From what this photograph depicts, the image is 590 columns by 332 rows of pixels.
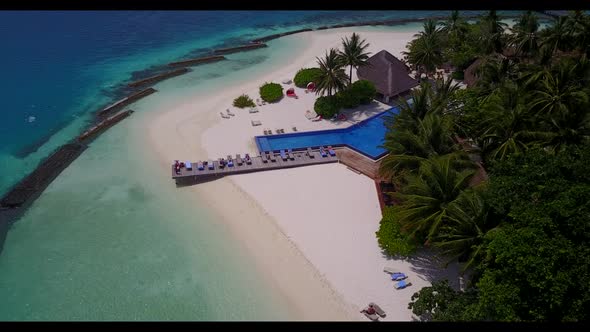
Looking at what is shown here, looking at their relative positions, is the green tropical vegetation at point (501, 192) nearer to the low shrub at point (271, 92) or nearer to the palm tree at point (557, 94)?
the palm tree at point (557, 94)

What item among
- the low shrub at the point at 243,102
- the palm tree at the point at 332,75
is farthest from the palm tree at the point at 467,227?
the low shrub at the point at 243,102

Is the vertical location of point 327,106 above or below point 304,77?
below

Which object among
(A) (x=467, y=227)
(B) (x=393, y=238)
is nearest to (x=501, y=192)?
(A) (x=467, y=227)

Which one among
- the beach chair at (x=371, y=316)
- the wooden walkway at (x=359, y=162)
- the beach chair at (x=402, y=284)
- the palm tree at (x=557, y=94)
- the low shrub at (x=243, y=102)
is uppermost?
the palm tree at (x=557, y=94)

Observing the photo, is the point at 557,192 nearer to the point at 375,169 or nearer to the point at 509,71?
the point at 375,169

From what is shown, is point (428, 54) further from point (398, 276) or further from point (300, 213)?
point (398, 276)

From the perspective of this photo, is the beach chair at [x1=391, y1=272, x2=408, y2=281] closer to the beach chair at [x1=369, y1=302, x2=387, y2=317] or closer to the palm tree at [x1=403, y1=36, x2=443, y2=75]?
the beach chair at [x1=369, y1=302, x2=387, y2=317]

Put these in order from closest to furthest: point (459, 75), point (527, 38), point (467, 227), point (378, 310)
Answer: point (467, 227)
point (378, 310)
point (527, 38)
point (459, 75)
